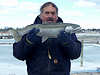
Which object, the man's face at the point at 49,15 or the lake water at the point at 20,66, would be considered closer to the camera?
the man's face at the point at 49,15

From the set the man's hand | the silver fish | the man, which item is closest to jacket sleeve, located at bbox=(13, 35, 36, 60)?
the man

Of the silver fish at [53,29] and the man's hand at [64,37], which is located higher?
the silver fish at [53,29]

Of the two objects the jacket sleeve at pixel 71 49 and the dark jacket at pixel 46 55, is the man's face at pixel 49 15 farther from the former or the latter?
the jacket sleeve at pixel 71 49

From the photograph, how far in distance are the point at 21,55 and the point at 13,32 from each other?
0.38 metres

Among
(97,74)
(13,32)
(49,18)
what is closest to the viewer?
(49,18)

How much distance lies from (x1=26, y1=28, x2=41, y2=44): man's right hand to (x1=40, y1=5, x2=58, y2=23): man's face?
0.18 metres

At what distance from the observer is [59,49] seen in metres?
3.14

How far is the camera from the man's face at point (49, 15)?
3.06m

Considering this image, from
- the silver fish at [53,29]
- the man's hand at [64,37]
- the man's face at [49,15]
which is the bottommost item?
the man's hand at [64,37]

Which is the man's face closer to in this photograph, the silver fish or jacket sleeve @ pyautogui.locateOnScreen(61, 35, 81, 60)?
the silver fish

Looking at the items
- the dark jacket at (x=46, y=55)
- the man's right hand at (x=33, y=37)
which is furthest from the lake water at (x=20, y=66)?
the man's right hand at (x=33, y=37)

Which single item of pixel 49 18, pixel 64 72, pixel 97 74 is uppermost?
pixel 49 18

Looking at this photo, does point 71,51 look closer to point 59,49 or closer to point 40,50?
point 59,49

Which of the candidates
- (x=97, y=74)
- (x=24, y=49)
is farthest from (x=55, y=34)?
(x=97, y=74)
